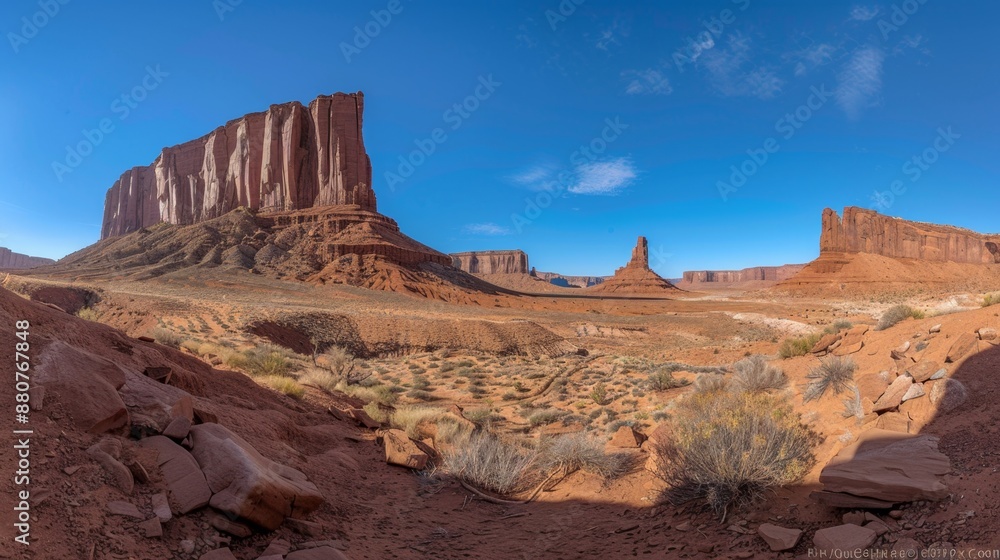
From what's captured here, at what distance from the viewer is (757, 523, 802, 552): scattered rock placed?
11.8 ft

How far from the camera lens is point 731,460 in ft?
14.9

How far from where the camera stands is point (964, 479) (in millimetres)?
3578

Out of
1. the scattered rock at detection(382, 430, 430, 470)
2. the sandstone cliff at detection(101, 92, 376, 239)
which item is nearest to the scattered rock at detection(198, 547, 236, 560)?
Answer: the scattered rock at detection(382, 430, 430, 470)

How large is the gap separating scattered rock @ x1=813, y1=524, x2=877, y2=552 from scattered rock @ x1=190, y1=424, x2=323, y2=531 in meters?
4.22

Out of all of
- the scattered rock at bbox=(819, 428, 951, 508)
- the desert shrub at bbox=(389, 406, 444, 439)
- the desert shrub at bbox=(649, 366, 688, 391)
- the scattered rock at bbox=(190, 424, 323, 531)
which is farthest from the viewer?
the desert shrub at bbox=(649, 366, 688, 391)

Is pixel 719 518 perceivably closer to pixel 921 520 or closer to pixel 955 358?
pixel 921 520

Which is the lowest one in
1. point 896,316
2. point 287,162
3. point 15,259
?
point 896,316

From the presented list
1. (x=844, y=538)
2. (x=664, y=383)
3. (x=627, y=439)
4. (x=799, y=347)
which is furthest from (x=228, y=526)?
(x=799, y=347)

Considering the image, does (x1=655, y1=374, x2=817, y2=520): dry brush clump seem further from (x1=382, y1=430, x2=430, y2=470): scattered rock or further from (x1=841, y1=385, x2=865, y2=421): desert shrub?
(x1=382, y1=430, x2=430, y2=470): scattered rock

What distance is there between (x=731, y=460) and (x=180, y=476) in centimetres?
483

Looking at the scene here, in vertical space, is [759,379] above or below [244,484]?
above

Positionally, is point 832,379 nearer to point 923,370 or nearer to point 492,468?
point 923,370

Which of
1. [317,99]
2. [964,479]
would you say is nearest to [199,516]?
[964,479]

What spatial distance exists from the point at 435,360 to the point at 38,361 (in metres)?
17.5
